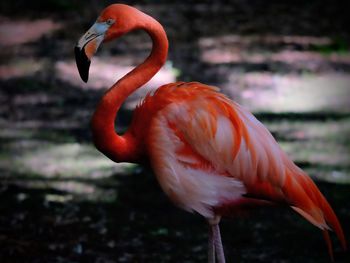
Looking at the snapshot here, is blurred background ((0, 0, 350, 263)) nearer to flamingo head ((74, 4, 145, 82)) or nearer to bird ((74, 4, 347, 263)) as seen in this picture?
bird ((74, 4, 347, 263))

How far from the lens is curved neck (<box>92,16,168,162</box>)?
372cm

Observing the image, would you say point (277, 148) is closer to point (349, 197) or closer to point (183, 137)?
point (183, 137)

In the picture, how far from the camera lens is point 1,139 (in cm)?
666

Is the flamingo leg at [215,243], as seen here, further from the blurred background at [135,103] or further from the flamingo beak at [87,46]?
the flamingo beak at [87,46]

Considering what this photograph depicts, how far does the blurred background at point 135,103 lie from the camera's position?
4.96 meters

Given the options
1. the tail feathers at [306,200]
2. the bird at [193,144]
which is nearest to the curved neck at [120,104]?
the bird at [193,144]

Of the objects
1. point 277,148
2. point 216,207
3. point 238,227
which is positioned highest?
point 277,148

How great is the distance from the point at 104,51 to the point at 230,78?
70.0 inches

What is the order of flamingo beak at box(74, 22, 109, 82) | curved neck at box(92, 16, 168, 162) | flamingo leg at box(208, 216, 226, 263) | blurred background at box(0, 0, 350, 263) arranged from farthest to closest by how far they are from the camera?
1. blurred background at box(0, 0, 350, 263)
2. flamingo leg at box(208, 216, 226, 263)
3. curved neck at box(92, 16, 168, 162)
4. flamingo beak at box(74, 22, 109, 82)

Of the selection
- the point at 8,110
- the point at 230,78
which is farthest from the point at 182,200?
the point at 230,78

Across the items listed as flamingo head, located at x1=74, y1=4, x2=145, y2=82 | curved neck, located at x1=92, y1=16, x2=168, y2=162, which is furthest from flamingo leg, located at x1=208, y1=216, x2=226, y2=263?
flamingo head, located at x1=74, y1=4, x2=145, y2=82

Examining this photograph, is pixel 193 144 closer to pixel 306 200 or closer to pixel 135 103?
pixel 306 200

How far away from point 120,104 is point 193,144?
0.45 meters

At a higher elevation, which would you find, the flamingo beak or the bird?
the flamingo beak
